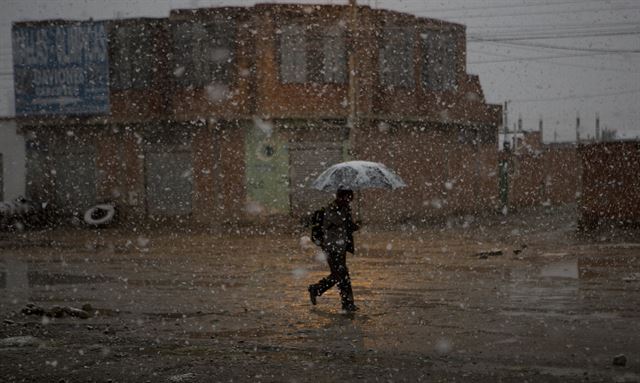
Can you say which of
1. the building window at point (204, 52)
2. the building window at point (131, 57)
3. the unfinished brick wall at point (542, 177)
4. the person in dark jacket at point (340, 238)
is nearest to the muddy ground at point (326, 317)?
the person in dark jacket at point (340, 238)

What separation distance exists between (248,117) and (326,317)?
1817cm

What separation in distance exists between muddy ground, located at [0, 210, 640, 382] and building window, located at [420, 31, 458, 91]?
1281cm

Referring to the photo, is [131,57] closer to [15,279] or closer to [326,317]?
[15,279]

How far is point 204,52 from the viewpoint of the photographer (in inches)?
1083

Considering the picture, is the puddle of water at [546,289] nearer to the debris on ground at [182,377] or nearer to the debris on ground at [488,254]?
the debris on ground at [488,254]

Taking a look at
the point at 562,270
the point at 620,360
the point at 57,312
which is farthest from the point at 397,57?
the point at 620,360

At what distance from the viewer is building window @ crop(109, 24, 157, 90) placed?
28.2 m

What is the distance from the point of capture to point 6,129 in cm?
3031

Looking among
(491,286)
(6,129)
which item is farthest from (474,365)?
(6,129)

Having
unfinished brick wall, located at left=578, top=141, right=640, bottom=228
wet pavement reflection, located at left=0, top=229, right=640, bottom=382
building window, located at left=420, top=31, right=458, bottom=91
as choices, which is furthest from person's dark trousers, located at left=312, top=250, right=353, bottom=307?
building window, located at left=420, top=31, right=458, bottom=91

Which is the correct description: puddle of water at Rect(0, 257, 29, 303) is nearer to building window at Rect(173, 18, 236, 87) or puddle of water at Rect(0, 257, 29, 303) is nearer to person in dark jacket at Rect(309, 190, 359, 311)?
person in dark jacket at Rect(309, 190, 359, 311)

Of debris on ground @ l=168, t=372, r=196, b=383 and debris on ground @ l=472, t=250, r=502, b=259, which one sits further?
debris on ground @ l=472, t=250, r=502, b=259

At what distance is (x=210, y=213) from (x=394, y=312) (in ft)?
61.8

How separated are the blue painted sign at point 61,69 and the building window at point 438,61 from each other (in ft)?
38.7
